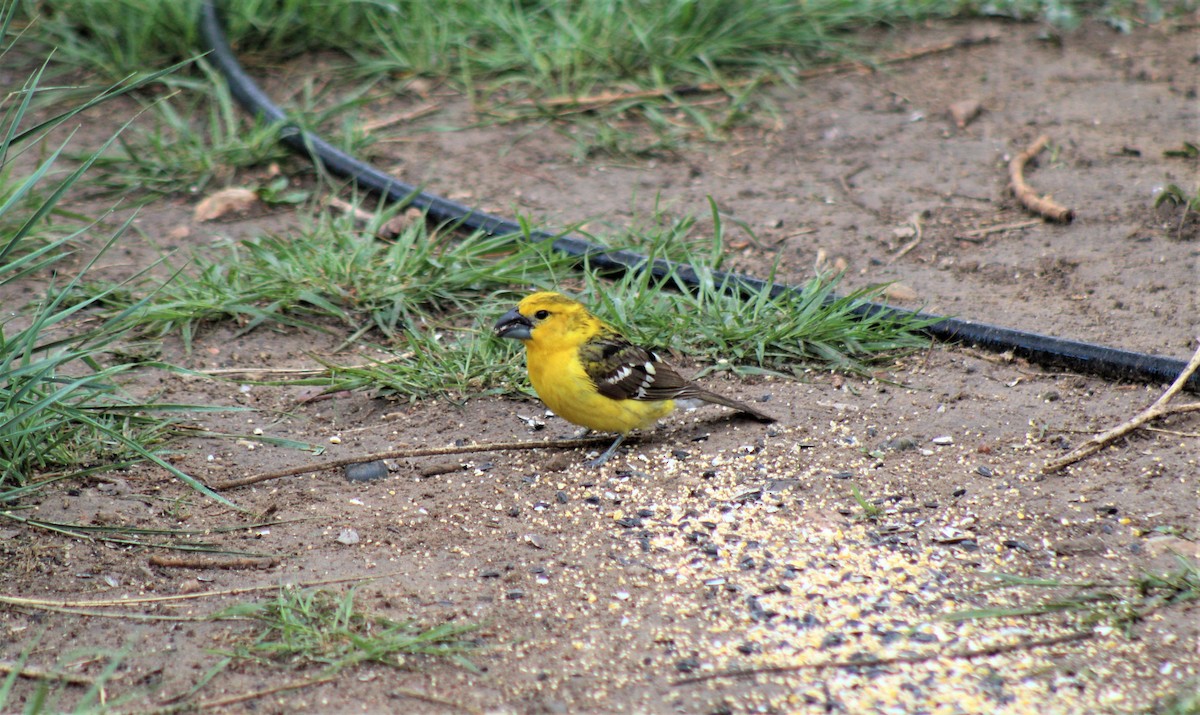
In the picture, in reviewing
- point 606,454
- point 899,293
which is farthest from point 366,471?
A: point 899,293

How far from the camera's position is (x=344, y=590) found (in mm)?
3396

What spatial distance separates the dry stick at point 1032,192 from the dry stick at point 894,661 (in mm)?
3158

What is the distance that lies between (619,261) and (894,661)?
277 centimetres

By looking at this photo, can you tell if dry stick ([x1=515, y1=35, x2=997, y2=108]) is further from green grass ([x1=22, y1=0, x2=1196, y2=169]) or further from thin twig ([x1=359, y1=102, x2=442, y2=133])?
thin twig ([x1=359, y1=102, x2=442, y2=133])

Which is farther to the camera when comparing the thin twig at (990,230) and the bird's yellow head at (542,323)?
the thin twig at (990,230)

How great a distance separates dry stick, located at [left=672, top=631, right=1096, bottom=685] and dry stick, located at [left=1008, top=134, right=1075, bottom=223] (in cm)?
316

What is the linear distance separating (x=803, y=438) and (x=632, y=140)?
2966 millimetres

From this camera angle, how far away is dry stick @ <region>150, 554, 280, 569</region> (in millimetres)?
3537

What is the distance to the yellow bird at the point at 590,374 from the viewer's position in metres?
4.32

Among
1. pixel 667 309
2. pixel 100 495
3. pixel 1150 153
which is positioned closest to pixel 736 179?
pixel 667 309

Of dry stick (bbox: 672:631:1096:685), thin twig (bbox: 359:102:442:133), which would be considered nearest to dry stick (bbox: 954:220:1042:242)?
dry stick (bbox: 672:631:1096:685)

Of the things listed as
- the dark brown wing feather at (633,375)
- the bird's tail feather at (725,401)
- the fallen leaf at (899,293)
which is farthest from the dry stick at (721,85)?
the bird's tail feather at (725,401)

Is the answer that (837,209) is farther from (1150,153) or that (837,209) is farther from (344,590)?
(344,590)

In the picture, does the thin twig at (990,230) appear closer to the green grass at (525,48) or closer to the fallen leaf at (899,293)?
the fallen leaf at (899,293)
